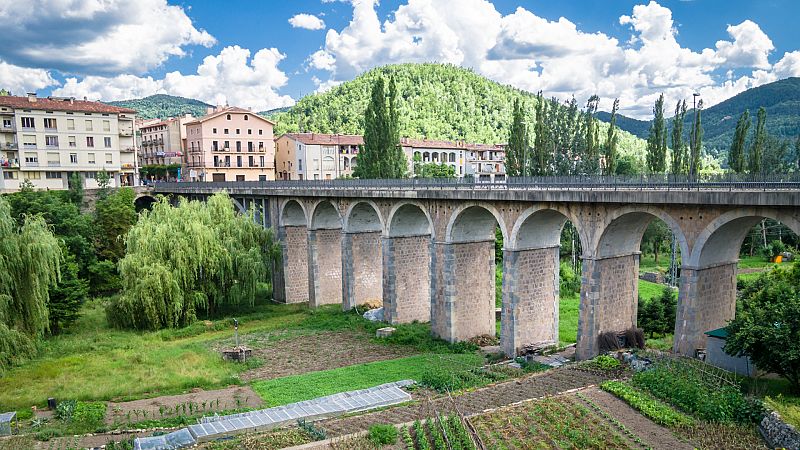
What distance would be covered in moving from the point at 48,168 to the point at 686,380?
59.2 metres

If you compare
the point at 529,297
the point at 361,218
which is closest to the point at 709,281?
the point at 529,297

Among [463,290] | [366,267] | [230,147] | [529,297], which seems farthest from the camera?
[230,147]

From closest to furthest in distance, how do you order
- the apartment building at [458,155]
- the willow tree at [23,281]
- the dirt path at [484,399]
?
1. the dirt path at [484,399]
2. the willow tree at [23,281]
3. the apartment building at [458,155]

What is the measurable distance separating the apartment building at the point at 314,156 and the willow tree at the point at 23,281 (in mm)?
48027

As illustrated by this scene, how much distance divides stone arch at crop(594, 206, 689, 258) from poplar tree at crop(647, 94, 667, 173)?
54.3ft

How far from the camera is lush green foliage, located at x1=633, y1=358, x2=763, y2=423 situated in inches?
615

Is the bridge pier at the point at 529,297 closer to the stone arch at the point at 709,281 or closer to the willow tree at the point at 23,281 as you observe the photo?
the stone arch at the point at 709,281

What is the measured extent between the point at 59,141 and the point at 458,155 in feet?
175

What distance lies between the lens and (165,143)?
7844cm

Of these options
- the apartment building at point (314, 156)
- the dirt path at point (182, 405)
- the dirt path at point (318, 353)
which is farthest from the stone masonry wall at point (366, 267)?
the apartment building at point (314, 156)

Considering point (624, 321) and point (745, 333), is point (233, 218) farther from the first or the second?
point (745, 333)

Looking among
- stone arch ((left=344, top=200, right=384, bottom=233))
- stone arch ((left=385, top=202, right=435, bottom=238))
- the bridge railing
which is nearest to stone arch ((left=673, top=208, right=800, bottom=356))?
the bridge railing

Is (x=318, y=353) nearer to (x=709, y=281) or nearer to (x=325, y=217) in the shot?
(x=325, y=217)

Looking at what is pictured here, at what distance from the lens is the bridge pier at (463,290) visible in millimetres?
29500
